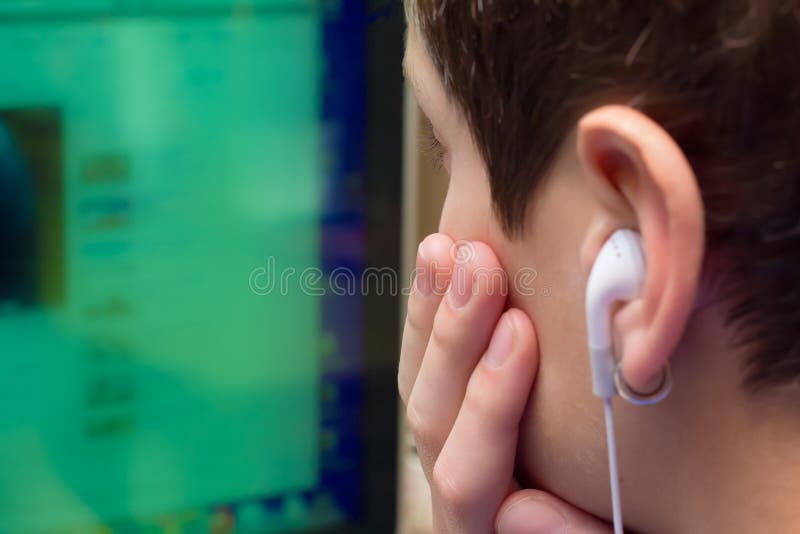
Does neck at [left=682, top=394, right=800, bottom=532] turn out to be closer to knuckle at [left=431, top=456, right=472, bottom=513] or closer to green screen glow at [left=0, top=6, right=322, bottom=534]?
knuckle at [left=431, top=456, right=472, bottom=513]

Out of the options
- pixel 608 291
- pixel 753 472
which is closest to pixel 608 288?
pixel 608 291

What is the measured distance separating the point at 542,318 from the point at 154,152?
32 centimetres

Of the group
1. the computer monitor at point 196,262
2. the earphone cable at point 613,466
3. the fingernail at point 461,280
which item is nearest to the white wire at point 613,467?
the earphone cable at point 613,466

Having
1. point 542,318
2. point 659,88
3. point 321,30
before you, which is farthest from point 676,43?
point 321,30

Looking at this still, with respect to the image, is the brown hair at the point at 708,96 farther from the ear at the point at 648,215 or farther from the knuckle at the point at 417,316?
the knuckle at the point at 417,316

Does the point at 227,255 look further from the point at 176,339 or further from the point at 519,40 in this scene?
the point at 519,40

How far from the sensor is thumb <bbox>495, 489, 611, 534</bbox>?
1.66 ft

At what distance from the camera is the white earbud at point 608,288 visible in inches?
15.0

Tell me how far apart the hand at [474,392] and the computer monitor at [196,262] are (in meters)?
0.16

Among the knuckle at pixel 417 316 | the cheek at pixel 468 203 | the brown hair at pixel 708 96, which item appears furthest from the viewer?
the knuckle at pixel 417 316

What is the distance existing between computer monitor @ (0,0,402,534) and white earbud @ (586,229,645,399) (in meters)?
0.34

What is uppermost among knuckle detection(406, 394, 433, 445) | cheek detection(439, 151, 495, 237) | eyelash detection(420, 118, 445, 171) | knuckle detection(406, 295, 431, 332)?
eyelash detection(420, 118, 445, 171)

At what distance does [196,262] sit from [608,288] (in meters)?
0.36

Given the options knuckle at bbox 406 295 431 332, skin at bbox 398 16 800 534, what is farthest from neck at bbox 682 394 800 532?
knuckle at bbox 406 295 431 332
